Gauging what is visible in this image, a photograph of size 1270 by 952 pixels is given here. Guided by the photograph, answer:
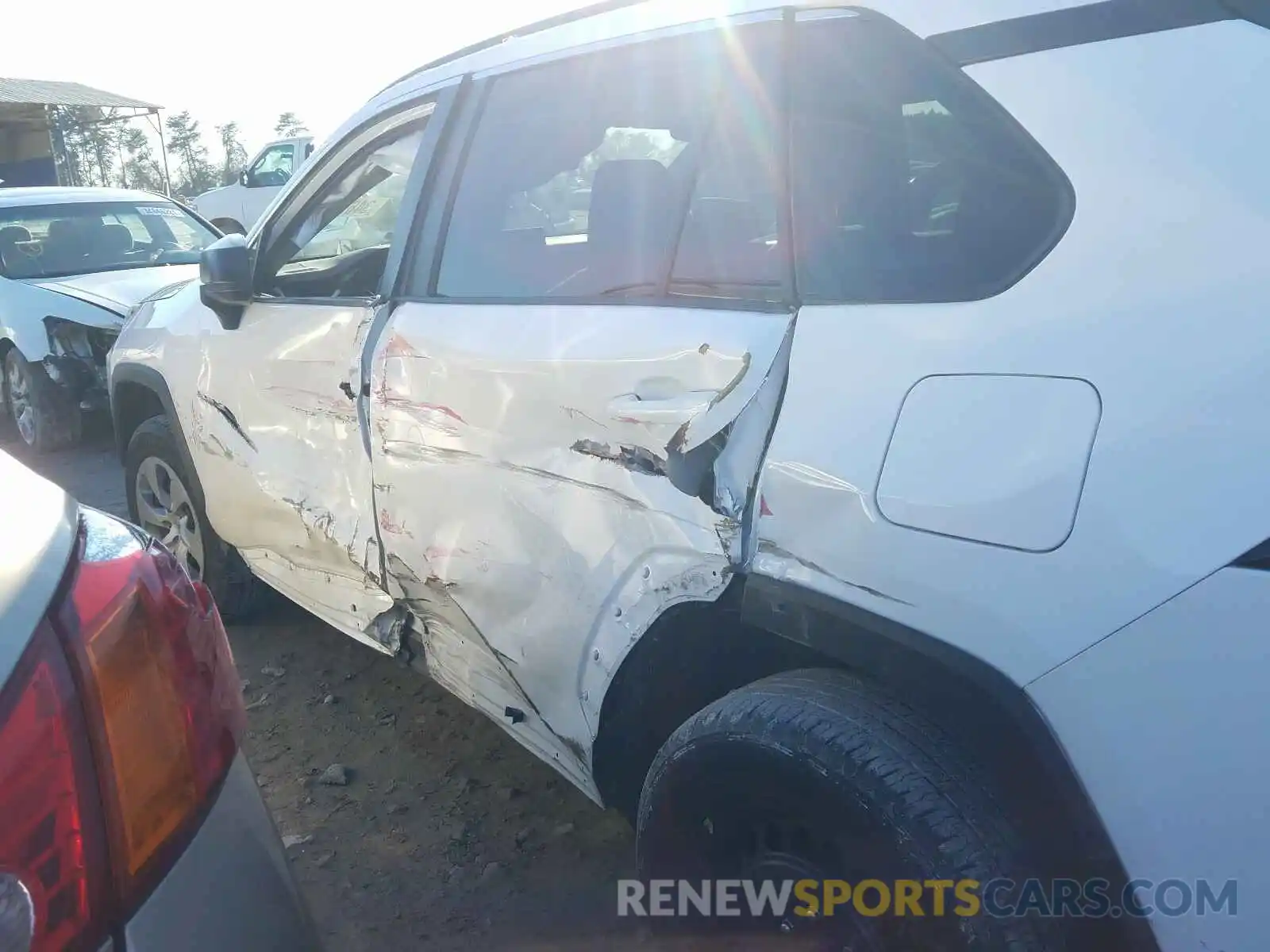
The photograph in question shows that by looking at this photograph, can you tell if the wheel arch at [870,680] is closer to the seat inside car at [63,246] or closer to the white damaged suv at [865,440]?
the white damaged suv at [865,440]

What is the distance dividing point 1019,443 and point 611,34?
132 centimetres

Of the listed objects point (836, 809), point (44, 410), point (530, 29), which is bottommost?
point (44, 410)

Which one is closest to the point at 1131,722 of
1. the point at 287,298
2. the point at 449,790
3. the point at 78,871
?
the point at 78,871

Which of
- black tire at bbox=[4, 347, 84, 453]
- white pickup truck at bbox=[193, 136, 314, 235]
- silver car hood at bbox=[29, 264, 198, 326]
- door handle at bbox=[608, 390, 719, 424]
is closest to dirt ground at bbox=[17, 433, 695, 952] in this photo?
door handle at bbox=[608, 390, 719, 424]

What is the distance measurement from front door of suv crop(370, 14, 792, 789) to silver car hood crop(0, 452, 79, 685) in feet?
2.90

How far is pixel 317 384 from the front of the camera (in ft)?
9.37

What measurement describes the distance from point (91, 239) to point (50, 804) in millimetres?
7555

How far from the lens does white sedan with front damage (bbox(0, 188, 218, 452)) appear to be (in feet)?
22.1

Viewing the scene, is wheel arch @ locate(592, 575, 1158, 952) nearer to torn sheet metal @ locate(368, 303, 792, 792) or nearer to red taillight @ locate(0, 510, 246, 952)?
torn sheet metal @ locate(368, 303, 792, 792)

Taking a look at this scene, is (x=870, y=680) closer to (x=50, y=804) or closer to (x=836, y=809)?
(x=836, y=809)

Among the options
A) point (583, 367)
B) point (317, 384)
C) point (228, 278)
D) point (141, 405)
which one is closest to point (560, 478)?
point (583, 367)

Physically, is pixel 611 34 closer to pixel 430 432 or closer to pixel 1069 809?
pixel 430 432

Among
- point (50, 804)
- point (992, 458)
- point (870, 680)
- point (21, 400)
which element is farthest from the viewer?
point (21, 400)

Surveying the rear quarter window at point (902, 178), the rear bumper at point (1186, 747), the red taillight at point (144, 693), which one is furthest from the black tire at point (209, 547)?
the rear bumper at point (1186, 747)
